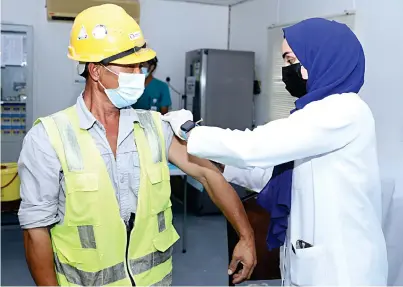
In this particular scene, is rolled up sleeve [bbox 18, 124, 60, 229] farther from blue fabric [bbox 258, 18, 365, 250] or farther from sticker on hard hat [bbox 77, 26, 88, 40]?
blue fabric [bbox 258, 18, 365, 250]

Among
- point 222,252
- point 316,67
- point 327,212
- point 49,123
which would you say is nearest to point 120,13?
point 49,123

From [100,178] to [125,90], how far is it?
1.09ft

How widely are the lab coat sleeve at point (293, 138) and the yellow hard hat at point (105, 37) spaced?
1.37ft

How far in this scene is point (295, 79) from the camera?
5.68 feet

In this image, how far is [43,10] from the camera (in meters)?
5.60

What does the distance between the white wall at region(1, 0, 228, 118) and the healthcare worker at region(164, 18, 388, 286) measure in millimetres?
4526

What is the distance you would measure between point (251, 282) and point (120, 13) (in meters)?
1.63

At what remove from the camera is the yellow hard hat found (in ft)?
5.04

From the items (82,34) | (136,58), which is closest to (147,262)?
(136,58)

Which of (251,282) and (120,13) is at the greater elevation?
(120,13)

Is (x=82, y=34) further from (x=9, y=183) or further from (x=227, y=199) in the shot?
(x=9, y=183)

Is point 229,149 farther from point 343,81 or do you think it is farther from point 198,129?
point 343,81

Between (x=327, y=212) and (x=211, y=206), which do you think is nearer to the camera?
(x=327, y=212)

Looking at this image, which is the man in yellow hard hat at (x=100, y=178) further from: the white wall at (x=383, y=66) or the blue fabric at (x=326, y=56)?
the white wall at (x=383, y=66)
